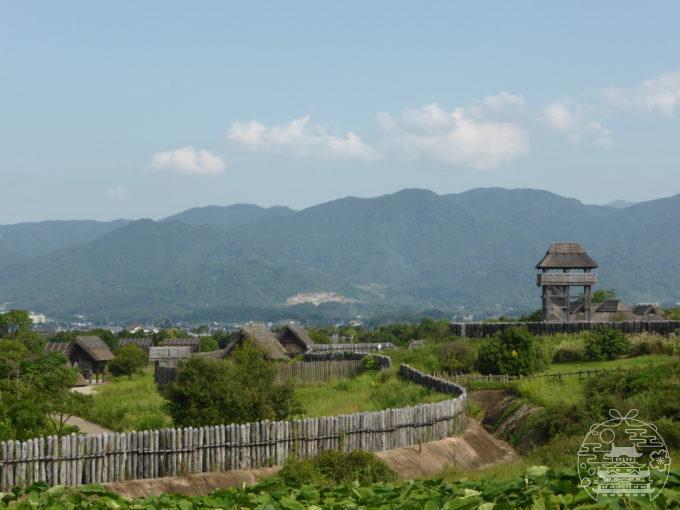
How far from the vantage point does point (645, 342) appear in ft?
150

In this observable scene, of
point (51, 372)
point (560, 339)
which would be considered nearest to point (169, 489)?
point (51, 372)

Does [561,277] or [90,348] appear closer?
[561,277]

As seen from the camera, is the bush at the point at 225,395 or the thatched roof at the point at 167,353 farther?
the thatched roof at the point at 167,353

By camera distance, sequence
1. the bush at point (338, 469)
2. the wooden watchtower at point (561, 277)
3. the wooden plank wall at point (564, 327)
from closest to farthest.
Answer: the bush at point (338, 469) < the wooden plank wall at point (564, 327) < the wooden watchtower at point (561, 277)

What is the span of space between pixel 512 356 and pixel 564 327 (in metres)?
12.0

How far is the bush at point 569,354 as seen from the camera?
4675cm

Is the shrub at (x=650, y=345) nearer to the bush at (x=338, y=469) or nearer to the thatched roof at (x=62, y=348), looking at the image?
the bush at (x=338, y=469)

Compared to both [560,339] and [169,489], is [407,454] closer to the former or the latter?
[169,489]

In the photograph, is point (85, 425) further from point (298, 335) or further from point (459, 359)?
point (298, 335)

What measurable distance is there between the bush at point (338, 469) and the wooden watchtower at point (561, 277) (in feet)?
164

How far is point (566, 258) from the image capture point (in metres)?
75.4

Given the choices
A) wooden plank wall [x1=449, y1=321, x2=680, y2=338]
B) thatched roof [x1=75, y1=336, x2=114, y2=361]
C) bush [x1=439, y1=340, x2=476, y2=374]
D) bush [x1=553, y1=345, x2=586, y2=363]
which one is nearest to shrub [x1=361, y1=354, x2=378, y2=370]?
bush [x1=439, y1=340, x2=476, y2=374]

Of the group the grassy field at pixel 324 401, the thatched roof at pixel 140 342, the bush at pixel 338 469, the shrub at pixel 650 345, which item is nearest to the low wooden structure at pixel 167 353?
the grassy field at pixel 324 401

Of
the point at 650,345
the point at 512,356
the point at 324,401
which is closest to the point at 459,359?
the point at 512,356
